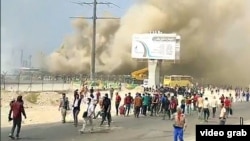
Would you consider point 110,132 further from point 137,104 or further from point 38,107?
point 38,107

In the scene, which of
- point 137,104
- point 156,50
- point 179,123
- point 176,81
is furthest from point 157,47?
point 179,123

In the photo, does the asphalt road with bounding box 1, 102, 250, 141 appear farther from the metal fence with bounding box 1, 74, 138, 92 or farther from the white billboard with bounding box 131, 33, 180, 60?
the white billboard with bounding box 131, 33, 180, 60

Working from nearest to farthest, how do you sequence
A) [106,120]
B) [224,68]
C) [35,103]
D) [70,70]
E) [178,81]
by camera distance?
[106,120]
[35,103]
[178,81]
[224,68]
[70,70]

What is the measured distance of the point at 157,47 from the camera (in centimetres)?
5250

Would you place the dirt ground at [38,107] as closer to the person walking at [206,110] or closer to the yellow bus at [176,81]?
the person walking at [206,110]

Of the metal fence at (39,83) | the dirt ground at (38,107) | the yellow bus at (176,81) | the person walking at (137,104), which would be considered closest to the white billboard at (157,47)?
the yellow bus at (176,81)

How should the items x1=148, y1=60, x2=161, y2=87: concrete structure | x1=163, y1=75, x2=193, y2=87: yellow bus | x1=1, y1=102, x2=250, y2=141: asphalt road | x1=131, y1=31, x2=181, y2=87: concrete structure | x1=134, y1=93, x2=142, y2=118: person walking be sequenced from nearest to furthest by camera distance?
x1=1, y1=102, x2=250, y2=141: asphalt road → x1=134, y1=93, x2=142, y2=118: person walking → x1=148, y1=60, x2=161, y2=87: concrete structure → x1=131, y1=31, x2=181, y2=87: concrete structure → x1=163, y1=75, x2=193, y2=87: yellow bus

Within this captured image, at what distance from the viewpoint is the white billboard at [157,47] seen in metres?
51.7

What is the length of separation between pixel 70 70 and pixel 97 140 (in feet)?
203

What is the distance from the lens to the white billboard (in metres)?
51.7

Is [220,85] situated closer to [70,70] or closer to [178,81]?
[178,81]

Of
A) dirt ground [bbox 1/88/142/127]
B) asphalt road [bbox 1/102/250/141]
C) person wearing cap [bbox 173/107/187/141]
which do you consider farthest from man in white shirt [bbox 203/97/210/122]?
person wearing cap [bbox 173/107/187/141]

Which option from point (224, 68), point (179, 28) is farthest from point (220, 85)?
point (179, 28)

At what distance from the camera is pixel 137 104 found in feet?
81.0
